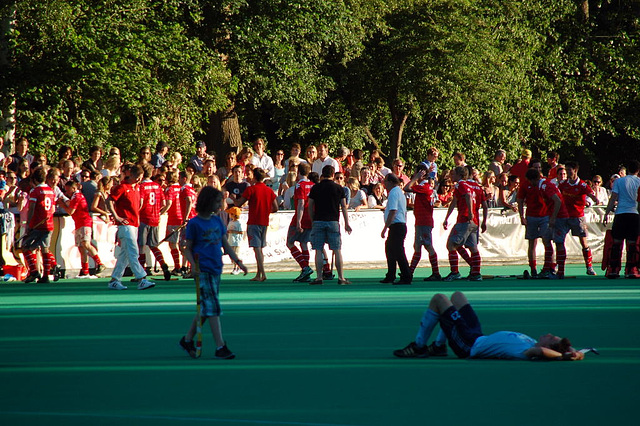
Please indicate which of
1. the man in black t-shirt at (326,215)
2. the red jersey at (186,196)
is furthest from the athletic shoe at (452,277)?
the red jersey at (186,196)

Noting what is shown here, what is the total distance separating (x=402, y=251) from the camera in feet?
63.4

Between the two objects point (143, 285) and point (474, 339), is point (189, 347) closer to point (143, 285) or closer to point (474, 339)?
point (474, 339)

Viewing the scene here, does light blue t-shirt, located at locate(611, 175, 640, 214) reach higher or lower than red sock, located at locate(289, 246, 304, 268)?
higher

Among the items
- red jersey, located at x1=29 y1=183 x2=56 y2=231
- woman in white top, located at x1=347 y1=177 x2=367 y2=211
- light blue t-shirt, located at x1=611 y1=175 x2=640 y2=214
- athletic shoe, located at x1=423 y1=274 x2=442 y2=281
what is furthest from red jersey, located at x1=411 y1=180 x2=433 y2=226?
red jersey, located at x1=29 y1=183 x2=56 y2=231

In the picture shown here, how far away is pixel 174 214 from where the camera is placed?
22.2m

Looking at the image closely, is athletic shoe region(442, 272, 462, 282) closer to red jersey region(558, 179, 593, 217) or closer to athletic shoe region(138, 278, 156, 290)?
red jersey region(558, 179, 593, 217)

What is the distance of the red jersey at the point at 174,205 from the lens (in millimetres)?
21922

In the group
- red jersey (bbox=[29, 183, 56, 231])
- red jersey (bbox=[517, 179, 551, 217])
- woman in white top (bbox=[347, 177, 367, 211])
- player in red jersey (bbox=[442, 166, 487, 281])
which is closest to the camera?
red jersey (bbox=[29, 183, 56, 231])

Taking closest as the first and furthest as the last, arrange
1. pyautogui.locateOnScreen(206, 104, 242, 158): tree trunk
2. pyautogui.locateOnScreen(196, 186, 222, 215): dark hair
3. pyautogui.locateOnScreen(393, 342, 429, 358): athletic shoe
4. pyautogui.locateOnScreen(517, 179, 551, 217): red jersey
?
pyautogui.locateOnScreen(393, 342, 429, 358): athletic shoe, pyautogui.locateOnScreen(196, 186, 222, 215): dark hair, pyautogui.locateOnScreen(517, 179, 551, 217): red jersey, pyautogui.locateOnScreen(206, 104, 242, 158): tree trunk

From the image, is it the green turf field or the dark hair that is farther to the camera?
the dark hair

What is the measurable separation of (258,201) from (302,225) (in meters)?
1.03

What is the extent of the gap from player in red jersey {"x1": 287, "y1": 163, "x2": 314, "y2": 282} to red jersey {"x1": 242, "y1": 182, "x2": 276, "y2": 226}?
54 centimetres

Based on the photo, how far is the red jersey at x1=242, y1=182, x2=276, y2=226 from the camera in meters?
20.6

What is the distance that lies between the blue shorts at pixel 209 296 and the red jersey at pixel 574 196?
13190 mm
